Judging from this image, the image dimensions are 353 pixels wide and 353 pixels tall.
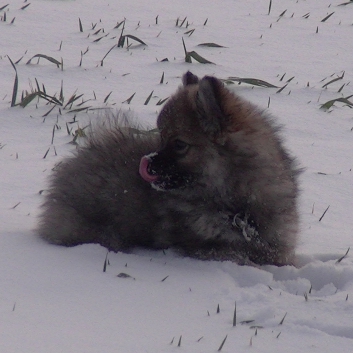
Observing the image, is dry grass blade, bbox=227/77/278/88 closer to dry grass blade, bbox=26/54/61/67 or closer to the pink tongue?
dry grass blade, bbox=26/54/61/67

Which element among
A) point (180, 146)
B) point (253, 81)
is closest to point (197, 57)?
point (253, 81)

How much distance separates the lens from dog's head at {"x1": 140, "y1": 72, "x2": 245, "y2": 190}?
13.6 ft

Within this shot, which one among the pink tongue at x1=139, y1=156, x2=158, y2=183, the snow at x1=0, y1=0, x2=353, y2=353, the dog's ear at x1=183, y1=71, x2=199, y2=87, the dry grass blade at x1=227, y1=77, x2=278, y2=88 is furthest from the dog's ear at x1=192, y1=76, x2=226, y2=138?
the dry grass blade at x1=227, y1=77, x2=278, y2=88

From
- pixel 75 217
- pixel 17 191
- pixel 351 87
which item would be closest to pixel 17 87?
pixel 17 191

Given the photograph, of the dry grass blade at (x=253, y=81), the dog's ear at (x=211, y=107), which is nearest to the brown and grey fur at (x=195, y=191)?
the dog's ear at (x=211, y=107)

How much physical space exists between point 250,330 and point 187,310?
13.6 inches

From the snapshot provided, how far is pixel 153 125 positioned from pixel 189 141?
1.97 meters

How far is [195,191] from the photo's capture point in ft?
14.1

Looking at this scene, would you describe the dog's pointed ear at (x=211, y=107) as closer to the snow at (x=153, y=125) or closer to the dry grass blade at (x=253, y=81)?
the snow at (x=153, y=125)

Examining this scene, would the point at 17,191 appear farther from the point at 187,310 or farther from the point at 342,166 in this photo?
the point at 342,166

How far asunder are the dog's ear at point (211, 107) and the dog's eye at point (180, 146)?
0.46 feet

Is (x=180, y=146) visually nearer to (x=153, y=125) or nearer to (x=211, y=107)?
(x=211, y=107)

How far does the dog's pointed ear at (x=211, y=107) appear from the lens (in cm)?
407

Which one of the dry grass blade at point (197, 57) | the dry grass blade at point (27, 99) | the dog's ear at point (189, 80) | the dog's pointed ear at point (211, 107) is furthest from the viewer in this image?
the dry grass blade at point (197, 57)
